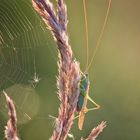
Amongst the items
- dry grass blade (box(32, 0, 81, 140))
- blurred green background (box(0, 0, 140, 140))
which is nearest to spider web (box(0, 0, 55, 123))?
blurred green background (box(0, 0, 140, 140))

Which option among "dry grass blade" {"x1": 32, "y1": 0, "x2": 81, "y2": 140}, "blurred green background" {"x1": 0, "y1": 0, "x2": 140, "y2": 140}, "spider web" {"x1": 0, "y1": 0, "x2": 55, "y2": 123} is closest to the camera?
"dry grass blade" {"x1": 32, "y1": 0, "x2": 81, "y2": 140}

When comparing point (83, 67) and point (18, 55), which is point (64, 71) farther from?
point (83, 67)

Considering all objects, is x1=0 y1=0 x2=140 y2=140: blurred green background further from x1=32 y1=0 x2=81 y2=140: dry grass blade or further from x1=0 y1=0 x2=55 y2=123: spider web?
x1=32 y1=0 x2=81 y2=140: dry grass blade

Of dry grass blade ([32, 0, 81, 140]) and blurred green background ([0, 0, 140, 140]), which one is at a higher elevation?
dry grass blade ([32, 0, 81, 140])

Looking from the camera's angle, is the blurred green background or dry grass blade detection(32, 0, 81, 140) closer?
dry grass blade detection(32, 0, 81, 140)

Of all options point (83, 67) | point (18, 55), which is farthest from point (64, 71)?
point (83, 67)

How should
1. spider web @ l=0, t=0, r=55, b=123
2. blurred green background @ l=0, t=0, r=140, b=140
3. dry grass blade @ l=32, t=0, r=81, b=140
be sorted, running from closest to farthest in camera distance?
dry grass blade @ l=32, t=0, r=81, b=140 < spider web @ l=0, t=0, r=55, b=123 < blurred green background @ l=0, t=0, r=140, b=140

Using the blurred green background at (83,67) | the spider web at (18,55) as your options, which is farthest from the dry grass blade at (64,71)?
the blurred green background at (83,67)

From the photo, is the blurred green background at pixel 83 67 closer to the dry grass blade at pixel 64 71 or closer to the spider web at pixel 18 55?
the spider web at pixel 18 55
